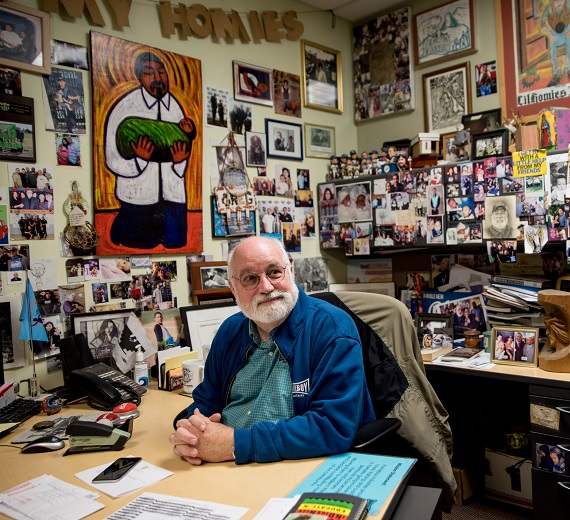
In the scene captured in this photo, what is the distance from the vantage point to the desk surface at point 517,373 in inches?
78.2

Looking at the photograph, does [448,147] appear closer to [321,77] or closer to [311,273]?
[321,77]

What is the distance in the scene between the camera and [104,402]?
1.88m

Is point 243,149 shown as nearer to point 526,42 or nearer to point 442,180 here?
point 442,180

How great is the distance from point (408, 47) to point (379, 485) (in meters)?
2.65

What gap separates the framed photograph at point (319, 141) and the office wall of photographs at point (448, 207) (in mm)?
216

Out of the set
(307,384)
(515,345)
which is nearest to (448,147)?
(515,345)

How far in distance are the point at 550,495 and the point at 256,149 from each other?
213 centimetres

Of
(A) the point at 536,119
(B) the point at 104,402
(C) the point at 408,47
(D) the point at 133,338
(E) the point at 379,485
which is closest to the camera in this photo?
(E) the point at 379,485

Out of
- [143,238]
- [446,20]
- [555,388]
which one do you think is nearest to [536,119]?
[446,20]

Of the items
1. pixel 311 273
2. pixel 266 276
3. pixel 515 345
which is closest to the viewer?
pixel 266 276

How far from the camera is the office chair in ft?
5.60

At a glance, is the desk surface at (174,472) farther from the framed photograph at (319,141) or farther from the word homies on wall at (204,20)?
the framed photograph at (319,141)

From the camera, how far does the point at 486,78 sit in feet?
8.96

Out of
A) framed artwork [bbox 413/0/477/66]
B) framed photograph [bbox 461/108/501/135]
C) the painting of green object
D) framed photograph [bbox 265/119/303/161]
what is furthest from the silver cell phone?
framed artwork [bbox 413/0/477/66]
